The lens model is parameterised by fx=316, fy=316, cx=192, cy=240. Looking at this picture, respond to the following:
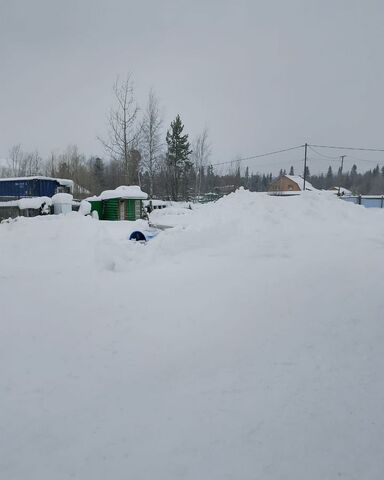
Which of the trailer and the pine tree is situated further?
the pine tree

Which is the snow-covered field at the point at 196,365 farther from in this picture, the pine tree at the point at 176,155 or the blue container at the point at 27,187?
the pine tree at the point at 176,155

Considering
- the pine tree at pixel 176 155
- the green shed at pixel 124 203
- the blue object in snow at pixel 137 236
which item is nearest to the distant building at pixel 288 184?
the pine tree at pixel 176 155

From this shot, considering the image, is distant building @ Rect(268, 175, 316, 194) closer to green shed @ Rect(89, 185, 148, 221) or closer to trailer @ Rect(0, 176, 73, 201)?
green shed @ Rect(89, 185, 148, 221)

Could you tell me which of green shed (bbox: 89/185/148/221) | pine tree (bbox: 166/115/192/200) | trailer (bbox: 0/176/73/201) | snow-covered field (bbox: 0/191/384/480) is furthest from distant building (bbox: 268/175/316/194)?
snow-covered field (bbox: 0/191/384/480)

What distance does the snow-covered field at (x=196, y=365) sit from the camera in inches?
95.0

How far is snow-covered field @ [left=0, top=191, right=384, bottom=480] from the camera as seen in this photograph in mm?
2412

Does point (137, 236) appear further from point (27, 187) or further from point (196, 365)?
point (27, 187)

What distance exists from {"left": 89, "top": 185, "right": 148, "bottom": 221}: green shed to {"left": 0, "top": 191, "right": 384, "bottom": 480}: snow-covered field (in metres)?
14.9

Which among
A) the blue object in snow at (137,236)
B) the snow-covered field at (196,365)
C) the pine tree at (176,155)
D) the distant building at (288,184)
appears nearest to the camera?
the snow-covered field at (196,365)

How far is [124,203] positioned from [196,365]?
18873mm

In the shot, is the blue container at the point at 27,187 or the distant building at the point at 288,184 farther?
the distant building at the point at 288,184

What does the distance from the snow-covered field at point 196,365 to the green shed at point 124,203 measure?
14.9 m

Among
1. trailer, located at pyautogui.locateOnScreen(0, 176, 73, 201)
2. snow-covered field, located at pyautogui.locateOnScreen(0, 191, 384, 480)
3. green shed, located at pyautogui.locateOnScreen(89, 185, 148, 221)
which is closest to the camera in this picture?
snow-covered field, located at pyautogui.locateOnScreen(0, 191, 384, 480)

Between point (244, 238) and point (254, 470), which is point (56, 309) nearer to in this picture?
point (254, 470)
